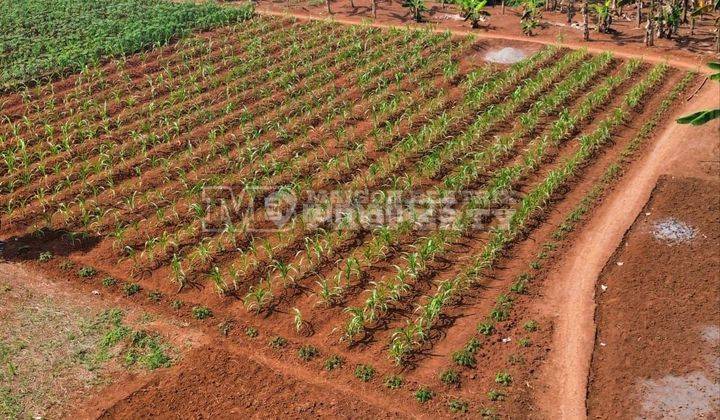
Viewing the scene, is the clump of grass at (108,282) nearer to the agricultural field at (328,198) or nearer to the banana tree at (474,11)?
the agricultural field at (328,198)

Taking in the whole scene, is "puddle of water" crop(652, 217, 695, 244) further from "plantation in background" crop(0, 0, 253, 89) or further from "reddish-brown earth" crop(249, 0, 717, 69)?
"plantation in background" crop(0, 0, 253, 89)

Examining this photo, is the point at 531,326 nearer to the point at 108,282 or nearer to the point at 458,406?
the point at 458,406

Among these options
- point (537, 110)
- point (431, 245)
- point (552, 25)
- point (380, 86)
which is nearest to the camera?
point (431, 245)

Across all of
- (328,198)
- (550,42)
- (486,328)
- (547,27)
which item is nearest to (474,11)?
(547,27)

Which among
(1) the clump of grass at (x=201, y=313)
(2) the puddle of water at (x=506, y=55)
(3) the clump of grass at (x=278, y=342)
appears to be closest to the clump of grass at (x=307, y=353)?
(3) the clump of grass at (x=278, y=342)

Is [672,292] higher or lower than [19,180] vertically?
lower

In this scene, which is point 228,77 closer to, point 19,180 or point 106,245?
point 19,180

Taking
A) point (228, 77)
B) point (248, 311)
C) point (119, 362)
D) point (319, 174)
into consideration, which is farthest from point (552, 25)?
point (119, 362)
